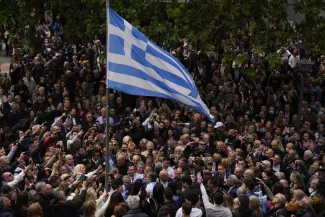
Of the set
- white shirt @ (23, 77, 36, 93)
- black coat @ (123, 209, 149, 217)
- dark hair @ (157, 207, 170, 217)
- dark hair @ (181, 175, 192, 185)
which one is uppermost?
white shirt @ (23, 77, 36, 93)

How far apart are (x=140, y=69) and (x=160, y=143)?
5.45m

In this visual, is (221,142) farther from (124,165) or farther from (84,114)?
(84,114)

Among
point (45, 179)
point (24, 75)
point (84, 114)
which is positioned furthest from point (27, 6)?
point (45, 179)

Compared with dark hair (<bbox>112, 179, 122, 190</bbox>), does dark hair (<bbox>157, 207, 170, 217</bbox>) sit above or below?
below

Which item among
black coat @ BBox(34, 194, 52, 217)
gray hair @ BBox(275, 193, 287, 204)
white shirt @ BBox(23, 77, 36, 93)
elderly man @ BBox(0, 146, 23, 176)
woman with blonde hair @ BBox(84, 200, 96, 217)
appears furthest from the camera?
white shirt @ BBox(23, 77, 36, 93)

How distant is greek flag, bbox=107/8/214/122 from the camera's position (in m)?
12.5

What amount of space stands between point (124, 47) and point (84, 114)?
7.92m

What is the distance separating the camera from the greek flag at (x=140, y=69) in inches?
491

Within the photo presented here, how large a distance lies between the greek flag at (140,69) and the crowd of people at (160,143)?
1436mm

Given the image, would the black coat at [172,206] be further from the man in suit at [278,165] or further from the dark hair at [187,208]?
the man in suit at [278,165]

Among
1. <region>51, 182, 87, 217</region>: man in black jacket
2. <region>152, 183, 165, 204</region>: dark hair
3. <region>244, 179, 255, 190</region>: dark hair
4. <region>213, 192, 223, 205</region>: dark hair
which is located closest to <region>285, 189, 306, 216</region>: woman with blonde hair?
<region>244, 179, 255, 190</region>: dark hair

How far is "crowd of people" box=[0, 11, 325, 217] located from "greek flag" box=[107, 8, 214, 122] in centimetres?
144

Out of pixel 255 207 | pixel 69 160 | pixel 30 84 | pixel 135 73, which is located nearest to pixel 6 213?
pixel 135 73

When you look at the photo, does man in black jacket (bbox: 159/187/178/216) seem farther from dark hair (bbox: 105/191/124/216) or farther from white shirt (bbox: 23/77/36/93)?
white shirt (bbox: 23/77/36/93)
